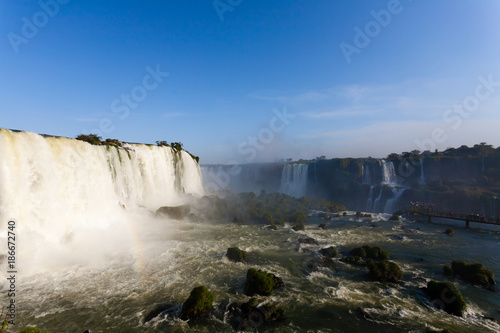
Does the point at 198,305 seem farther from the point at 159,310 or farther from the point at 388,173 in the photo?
the point at 388,173

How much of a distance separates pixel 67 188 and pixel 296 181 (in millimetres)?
47616

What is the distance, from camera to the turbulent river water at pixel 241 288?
30.7ft

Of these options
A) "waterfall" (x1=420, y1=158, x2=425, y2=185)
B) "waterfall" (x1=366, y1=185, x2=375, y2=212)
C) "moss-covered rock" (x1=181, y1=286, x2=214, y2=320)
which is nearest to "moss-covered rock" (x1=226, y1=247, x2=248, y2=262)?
"moss-covered rock" (x1=181, y1=286, x2=214, y2=320)

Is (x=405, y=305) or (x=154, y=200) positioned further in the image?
(x=154, y=200)

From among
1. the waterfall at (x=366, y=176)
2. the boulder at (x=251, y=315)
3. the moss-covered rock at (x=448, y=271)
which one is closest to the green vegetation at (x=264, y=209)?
the moss-covered rock at (x=448, y=271)

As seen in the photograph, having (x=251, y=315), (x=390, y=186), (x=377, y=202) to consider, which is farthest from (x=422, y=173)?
(x=251, y=315)

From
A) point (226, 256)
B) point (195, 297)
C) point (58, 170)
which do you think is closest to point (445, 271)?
point (226, 256)

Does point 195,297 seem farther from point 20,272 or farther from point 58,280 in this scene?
point 20,272

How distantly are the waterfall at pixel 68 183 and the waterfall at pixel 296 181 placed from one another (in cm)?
3520

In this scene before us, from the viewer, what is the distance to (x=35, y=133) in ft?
50.2

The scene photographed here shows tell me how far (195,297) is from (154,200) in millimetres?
22221

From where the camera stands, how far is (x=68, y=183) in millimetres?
17109

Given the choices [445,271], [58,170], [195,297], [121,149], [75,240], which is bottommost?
[445,271]

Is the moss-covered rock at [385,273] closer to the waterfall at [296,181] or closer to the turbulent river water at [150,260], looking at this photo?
the turbulent river water at [150,260]
